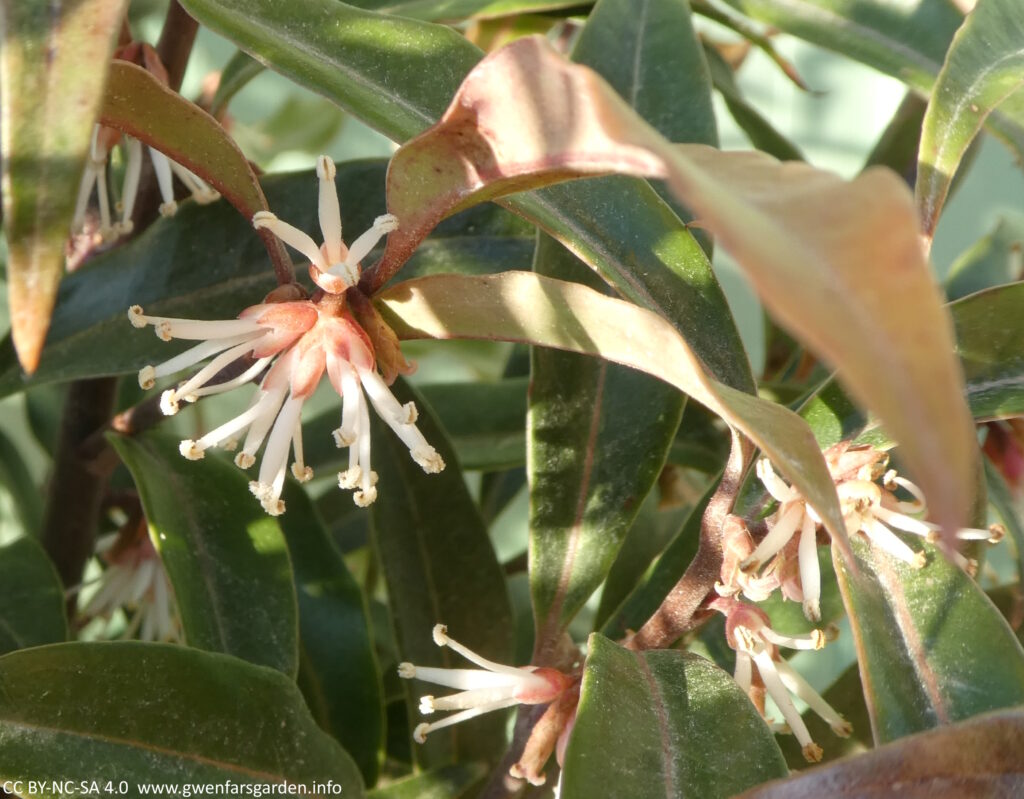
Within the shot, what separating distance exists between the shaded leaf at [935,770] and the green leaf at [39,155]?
0.85 ft

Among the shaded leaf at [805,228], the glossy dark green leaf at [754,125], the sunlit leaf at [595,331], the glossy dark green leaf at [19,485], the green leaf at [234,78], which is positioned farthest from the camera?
the glossy dark green leaf at [19,485]

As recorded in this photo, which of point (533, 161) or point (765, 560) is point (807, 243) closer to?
point (533, 161)

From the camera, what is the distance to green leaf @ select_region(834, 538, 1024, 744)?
39 cm

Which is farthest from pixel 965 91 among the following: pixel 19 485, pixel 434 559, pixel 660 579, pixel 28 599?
pixel 19 485

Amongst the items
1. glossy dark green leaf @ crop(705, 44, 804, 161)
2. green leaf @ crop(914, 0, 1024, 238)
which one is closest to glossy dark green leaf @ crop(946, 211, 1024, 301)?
glossy dark green leaf @ crop(705, 44, 804, 161)

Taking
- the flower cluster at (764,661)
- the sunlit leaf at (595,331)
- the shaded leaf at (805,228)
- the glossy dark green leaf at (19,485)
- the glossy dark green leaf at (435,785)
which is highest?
the shaded leaf at (805,228)

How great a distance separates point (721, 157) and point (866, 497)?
0.18 meters

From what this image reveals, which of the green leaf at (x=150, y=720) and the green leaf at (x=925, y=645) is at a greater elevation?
the green leaf at (x=925, y=645)

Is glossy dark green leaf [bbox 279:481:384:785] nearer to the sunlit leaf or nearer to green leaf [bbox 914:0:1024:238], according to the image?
the sunlit leaf

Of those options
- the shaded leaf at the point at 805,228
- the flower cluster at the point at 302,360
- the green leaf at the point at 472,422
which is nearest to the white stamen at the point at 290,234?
the flower cluster at the point at 302,360

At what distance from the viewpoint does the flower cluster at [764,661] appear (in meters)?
0.42

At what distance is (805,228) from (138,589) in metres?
0.59

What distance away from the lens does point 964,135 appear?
430 millimetres

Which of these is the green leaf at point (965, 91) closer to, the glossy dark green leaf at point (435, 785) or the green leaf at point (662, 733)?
the green leaf at point (662, 733)
